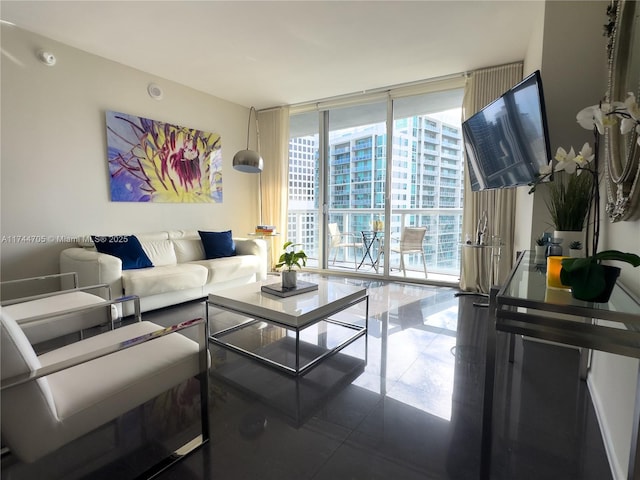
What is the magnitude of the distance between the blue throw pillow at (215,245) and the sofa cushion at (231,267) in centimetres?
15

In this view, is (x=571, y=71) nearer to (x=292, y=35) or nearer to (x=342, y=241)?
(x=292, y=35)

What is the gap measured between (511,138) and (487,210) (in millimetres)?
1430

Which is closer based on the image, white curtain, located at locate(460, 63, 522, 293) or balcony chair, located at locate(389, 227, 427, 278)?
white curtain, located at locate(460, 63, 522, 293)

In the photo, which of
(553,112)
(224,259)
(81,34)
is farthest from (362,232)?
(81,34)

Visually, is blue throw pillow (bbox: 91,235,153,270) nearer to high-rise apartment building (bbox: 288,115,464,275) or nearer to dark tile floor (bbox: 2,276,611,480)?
dark tile floor (bbox: 2,276,611,480)

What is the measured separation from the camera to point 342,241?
18.2 feet

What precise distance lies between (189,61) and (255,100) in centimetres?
147

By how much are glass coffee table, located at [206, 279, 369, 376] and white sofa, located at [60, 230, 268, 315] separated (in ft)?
2.11

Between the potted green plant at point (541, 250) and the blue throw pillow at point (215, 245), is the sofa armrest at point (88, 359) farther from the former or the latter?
the blue throw pillow at point (215, 245)

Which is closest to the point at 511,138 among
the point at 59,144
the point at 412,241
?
the point at 412,241

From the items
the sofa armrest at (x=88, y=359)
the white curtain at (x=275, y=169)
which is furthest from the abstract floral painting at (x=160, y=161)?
the sofa armrest at (x=88, y=359)

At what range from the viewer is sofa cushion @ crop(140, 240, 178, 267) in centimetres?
376

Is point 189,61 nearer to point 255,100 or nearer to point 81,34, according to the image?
point 81,34

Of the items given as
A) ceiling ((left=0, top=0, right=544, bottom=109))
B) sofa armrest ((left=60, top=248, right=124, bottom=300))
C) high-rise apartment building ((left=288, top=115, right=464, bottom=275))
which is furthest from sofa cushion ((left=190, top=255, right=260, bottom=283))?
ceiling ((left=0, top=0, right=544, bottom=109))
